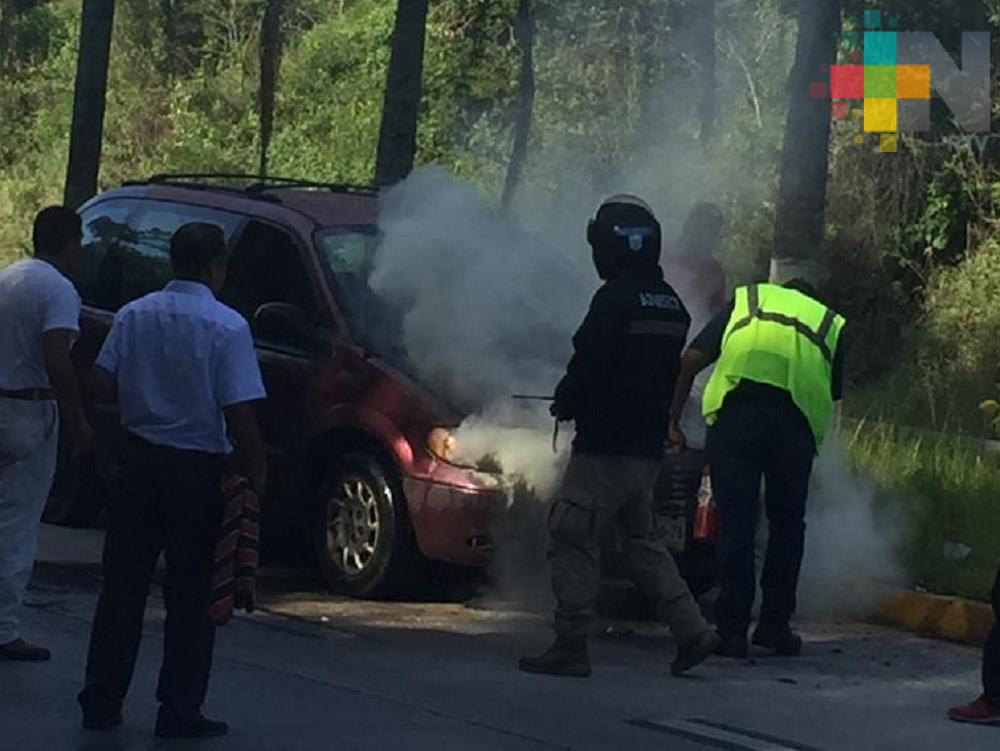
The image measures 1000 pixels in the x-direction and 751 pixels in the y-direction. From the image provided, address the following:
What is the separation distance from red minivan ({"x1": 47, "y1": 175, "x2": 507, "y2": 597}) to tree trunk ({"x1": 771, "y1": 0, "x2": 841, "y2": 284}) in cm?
369

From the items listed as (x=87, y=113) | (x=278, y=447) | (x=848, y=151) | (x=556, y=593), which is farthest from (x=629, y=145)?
(x=556, y=593)

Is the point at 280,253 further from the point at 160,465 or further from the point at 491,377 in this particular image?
the point at 160,465

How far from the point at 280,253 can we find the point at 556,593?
9.83 feet

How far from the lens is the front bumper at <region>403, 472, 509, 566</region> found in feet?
31.0

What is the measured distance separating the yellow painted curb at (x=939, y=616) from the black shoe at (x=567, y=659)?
2162 millimetres

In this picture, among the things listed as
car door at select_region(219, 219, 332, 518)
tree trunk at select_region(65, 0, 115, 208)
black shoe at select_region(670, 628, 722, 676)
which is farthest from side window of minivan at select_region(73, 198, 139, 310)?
tree trunk at select_region(65, 0, 115, 208)

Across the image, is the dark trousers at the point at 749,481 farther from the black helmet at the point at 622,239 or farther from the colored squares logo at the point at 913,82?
the colored squares logo at the point at 913,82

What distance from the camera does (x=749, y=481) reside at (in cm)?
896

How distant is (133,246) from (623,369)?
13.5 feet

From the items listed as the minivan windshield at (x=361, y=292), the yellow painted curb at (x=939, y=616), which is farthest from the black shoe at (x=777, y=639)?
the minivan windshield at (x=361, y=292)

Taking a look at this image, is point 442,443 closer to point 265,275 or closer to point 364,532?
point 364,532

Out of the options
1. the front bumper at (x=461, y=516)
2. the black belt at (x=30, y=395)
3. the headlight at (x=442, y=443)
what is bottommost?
the front bumper at (x=461, y=516)

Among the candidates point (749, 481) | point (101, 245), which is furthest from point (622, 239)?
point (101, 245)

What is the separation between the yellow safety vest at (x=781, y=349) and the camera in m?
8.98
